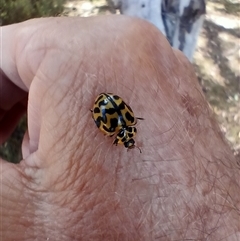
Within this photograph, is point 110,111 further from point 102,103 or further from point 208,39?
point 208,39

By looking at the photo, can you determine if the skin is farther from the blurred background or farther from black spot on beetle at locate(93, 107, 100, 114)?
the blurred background

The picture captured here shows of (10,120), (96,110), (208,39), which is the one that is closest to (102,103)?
(96,110)

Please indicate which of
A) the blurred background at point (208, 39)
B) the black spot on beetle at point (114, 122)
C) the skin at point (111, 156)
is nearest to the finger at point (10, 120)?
the blurred background at point (208, 39)

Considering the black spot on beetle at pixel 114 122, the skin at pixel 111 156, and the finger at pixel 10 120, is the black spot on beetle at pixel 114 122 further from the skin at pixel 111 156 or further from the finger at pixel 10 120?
the finger at pixel 10 120

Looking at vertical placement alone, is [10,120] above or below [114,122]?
below

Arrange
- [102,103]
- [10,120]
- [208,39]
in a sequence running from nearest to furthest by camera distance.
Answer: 1. [102,103]
2. [10,120]
3. [208,39]

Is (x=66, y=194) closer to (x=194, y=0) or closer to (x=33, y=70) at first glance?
(x=33, y=70)

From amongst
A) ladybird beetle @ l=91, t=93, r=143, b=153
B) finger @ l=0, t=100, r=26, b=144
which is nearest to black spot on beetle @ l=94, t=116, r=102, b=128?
ladybird beetle @ l=91, t=93, r=143, b=153
